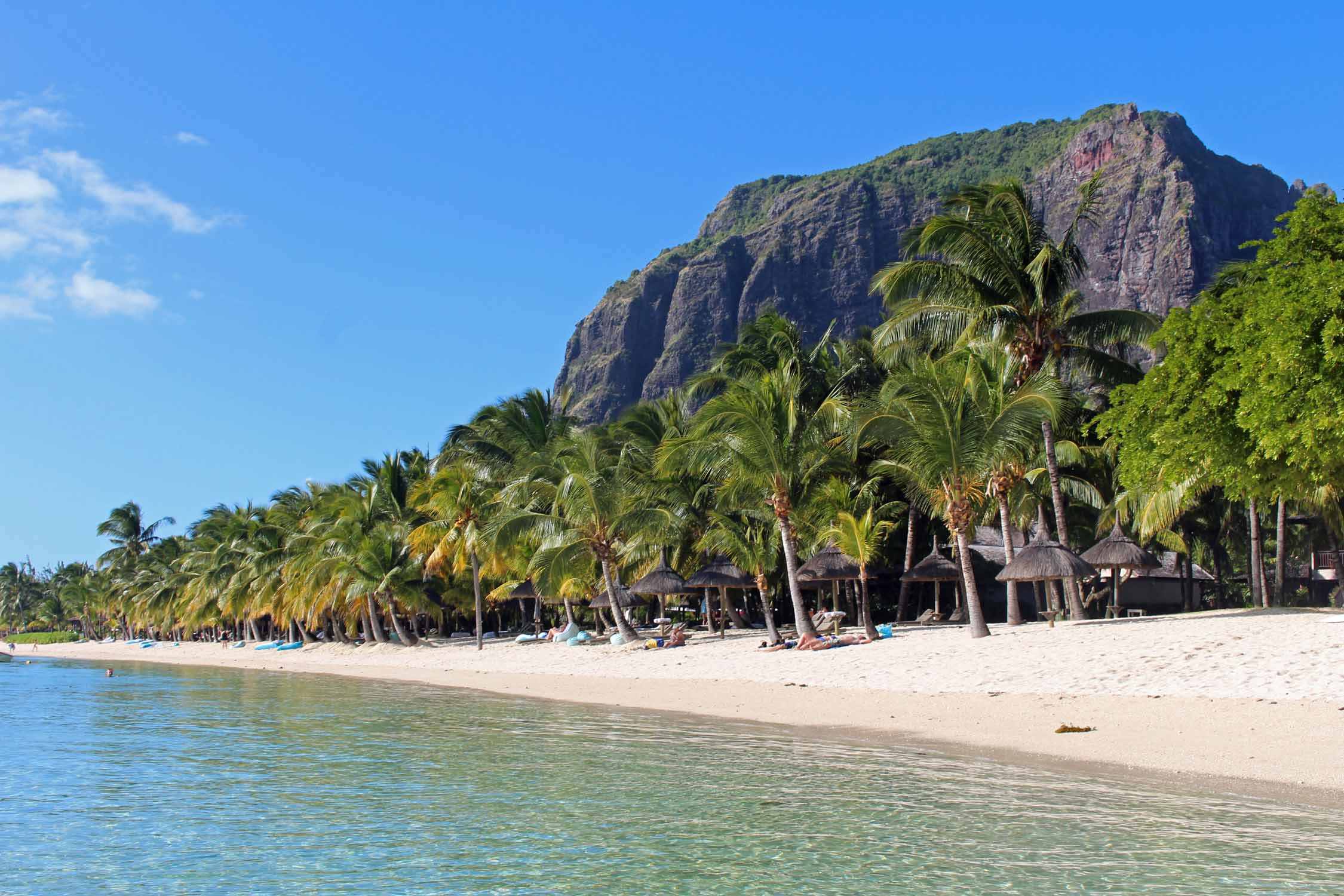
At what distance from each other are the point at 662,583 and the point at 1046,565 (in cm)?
1168

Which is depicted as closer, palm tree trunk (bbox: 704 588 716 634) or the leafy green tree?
the leafy green tree

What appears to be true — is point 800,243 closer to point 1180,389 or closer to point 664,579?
point 664,579

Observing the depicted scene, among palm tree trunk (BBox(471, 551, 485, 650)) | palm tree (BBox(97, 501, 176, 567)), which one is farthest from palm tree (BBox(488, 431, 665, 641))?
palm tree (BBox(97, 501, 176, 567))

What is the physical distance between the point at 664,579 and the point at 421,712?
38.4 feet

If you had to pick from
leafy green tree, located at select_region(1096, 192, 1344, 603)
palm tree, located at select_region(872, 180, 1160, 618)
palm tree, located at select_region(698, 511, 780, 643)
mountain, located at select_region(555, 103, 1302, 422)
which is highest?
mountain, located at select_region(555, 103, 1302, 422)

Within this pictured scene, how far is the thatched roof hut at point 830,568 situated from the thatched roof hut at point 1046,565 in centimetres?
466

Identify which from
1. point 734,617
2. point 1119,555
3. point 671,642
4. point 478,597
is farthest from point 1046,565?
point 478,597

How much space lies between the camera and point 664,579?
1142 inches

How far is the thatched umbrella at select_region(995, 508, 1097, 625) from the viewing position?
20141 millimetres

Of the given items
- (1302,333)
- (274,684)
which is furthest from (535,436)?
(1302,333)

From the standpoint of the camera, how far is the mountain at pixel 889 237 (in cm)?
11581

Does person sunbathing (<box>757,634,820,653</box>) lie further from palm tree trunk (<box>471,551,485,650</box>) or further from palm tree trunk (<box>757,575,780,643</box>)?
palm tree trunk (<box>471,551,485,650</box>)

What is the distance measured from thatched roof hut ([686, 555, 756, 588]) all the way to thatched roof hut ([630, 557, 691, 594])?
43cm

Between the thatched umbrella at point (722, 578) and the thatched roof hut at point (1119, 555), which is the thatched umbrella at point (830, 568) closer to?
the thatched umbrella at point (722, 578)
